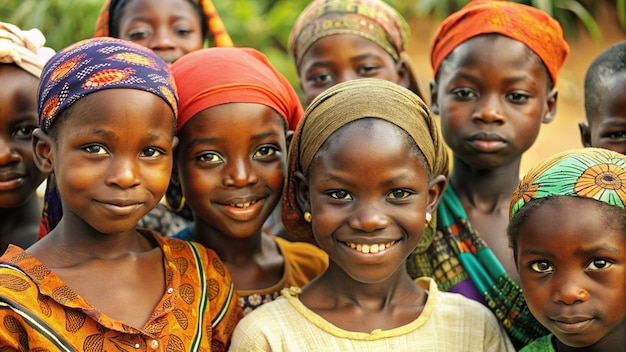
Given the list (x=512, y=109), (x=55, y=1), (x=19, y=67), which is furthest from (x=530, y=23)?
(x=55, y=1)

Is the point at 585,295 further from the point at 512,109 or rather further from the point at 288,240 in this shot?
the point at 288,240

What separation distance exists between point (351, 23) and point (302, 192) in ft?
4.32

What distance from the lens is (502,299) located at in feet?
10.1

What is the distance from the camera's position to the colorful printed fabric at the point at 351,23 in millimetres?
3914

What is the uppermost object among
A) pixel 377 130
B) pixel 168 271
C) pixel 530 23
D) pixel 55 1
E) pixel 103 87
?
pixel 530 23

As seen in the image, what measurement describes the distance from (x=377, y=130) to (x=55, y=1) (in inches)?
232

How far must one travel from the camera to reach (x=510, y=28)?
3.35m

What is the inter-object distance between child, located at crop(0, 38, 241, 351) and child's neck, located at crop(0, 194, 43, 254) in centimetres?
72

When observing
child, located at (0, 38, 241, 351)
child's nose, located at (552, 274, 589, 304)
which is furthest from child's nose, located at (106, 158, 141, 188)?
child's nose, located at (552, 274, 589, 304)

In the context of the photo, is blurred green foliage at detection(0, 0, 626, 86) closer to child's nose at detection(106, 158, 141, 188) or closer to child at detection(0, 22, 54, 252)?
child at detection(0, 22, 54, 252)

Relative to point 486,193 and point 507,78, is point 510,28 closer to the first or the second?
point 507,78

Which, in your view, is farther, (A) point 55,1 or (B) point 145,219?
(A) point 55,1

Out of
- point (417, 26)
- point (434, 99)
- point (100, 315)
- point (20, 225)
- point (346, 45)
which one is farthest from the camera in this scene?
point (417, 26)

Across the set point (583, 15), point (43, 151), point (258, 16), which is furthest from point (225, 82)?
point (583, 15)
